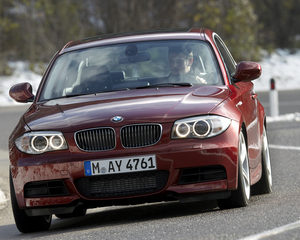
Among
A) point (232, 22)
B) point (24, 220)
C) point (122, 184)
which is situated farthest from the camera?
point (232, 22)

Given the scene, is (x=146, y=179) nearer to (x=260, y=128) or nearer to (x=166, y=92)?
(x=166, y=92)

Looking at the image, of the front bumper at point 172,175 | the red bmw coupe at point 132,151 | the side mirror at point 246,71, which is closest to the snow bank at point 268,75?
the side mirror at point 246,71

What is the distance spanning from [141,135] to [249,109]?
1.51m

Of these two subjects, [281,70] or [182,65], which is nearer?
[182,65]

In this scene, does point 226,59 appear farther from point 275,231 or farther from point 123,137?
point 275,231

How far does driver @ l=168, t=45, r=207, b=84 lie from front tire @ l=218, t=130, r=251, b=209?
0.81 meters

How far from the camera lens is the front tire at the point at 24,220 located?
5402 millimetres

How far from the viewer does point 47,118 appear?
5.36 m

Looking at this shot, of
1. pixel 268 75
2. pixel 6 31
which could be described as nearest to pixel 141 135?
pixel 268 75

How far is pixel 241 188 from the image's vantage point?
5258 mm

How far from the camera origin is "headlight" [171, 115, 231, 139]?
4984 mm

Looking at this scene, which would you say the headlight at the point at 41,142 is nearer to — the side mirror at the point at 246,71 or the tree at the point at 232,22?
the side mirror at the point at 246,71

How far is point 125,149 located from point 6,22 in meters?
25.4

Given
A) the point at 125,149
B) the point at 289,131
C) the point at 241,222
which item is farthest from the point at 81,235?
the point at 289,131
